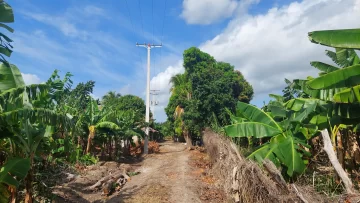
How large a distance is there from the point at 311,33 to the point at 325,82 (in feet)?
3.95

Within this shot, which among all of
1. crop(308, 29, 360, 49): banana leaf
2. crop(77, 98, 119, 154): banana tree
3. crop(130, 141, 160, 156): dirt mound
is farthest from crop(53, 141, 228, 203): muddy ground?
crop(130, 141, 160, 156): dirt mound

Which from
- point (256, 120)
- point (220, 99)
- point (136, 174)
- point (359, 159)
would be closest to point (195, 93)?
point (220, 99)

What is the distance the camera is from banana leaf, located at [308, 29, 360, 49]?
6.13 m

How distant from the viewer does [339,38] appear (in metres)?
6.21

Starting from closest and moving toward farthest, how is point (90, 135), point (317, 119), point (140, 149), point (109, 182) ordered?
point (317, 119), point (109, 182), point (90, 135), point (140, 149)

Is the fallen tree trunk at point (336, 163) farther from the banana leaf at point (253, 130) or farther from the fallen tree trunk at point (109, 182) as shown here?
the fallen tree trunk at point (109, 182)

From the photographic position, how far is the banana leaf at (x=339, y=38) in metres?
6.13

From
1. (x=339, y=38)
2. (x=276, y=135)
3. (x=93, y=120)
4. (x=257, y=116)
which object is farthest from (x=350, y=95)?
(x=93, y=120)

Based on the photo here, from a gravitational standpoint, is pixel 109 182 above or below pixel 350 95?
below

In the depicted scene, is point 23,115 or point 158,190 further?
point 158,190

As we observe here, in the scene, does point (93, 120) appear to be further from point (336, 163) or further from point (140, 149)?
point (336, 163)

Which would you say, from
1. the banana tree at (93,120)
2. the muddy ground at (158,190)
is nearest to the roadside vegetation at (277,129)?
the muddy ground at (158,190)

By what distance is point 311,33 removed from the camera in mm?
6453

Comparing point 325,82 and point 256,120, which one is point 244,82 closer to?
point 256,120
